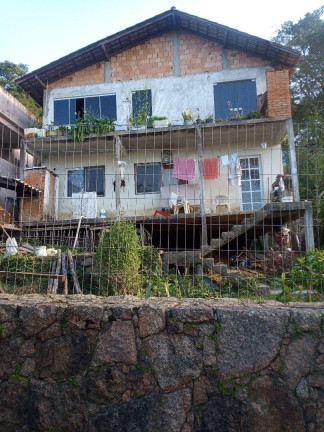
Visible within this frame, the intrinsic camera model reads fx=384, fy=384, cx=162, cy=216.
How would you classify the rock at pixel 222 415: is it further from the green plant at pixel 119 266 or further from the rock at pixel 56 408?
the green plant at pixel 119 266

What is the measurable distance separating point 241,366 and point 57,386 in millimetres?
1527

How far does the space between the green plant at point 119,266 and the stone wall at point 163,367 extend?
130 inches

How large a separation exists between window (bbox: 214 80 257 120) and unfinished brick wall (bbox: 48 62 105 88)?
4.35 m

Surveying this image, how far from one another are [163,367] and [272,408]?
35.0 inches

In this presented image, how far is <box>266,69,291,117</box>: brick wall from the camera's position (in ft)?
38.8

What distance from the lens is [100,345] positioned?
3.22 metres

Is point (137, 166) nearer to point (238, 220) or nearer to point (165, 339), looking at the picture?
point (238, 220)

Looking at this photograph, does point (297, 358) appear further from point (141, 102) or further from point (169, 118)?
point (141, 102)

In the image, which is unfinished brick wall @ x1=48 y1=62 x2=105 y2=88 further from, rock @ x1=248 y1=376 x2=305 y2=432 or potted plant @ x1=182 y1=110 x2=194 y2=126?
rock @ x1=248 y1=376 x2=305 y2=432

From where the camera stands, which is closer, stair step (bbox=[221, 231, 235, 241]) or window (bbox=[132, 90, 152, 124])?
stair step (bbox=[221, 231, 235, 241])

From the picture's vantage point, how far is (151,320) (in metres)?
3.20

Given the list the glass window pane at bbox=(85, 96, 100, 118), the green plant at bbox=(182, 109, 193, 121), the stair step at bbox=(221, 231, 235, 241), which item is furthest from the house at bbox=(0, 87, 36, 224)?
the stair step at bbox=(221, 231, 235, 241)

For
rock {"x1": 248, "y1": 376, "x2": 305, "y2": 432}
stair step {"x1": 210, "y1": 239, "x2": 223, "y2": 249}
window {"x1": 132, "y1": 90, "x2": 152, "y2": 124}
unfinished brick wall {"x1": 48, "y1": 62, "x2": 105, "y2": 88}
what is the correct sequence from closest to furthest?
rock {"x1": 248, "y1": 376, "x2": 305, "y2": 432} → stair step {"x1": 210, "y1": 239, "x2": 223, "y2": 249} → window {"x1": 132, "y1": 90, "x2": 152, "y2": 124} → unfinished brick wall {"x1": 48, "y1": 62, "x2": 105, "y2": 88}

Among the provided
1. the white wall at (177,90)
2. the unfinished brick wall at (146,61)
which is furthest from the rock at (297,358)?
the unfinished brick wall at (146,61)
